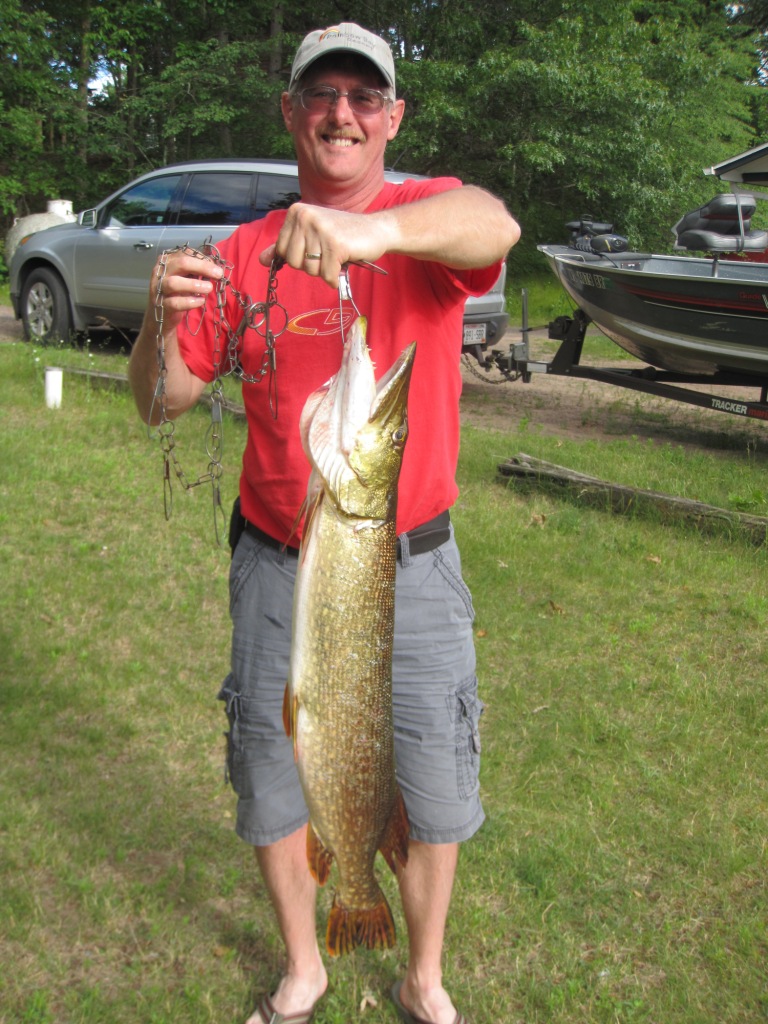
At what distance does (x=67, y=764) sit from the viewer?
12.5 ft

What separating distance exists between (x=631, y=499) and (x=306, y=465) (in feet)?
15.2

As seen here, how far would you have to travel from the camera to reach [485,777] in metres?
3.89

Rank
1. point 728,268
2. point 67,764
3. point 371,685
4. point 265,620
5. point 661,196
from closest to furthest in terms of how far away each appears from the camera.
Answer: point 371,685, point 265,620, point 67,764, point 728,268, point 661,196

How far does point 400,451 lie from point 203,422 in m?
6.41

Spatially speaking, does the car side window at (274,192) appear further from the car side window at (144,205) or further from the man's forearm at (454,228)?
the man's forearm at (454,228)

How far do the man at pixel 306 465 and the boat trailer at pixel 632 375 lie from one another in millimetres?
6470

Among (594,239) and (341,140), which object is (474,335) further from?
(341,140)

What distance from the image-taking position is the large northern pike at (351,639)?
1.88m

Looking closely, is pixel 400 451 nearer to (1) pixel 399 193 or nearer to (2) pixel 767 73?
(1) pixel 399 193

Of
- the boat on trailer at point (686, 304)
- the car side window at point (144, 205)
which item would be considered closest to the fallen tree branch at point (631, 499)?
the boat on trailer at point (686, 304)

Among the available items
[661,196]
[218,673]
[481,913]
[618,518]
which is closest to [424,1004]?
[481,913]

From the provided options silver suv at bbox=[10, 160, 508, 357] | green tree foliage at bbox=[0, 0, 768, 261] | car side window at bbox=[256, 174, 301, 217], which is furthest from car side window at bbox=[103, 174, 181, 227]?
green tree foliage at bbox=[0, 0, 768, 261]

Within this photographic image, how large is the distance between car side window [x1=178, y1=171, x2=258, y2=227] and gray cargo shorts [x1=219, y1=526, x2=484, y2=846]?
7981 mm

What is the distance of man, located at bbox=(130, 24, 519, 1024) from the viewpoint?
2320mm
